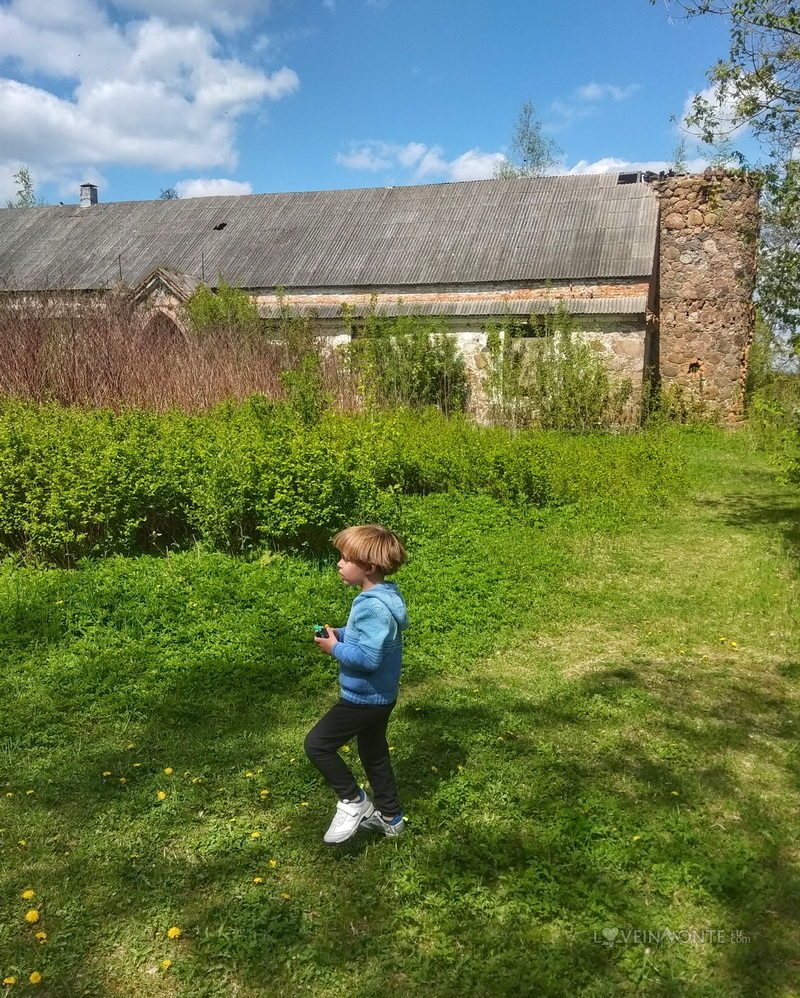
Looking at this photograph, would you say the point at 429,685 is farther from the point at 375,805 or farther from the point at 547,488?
the point at 547,488

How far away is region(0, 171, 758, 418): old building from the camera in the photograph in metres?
18.9

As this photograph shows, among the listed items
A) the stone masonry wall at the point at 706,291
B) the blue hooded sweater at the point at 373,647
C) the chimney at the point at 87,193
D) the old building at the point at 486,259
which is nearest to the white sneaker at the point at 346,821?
the blue hooded sweater at the point at 373,647

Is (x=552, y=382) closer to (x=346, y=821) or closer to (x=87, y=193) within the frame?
(x=346, y=821)

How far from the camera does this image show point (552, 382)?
1719 centimetres

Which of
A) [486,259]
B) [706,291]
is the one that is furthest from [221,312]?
[706,291]

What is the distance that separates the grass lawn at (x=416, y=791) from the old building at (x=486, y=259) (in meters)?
11.0

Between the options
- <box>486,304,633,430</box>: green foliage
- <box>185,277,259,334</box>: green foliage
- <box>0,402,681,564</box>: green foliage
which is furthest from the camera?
<box>486,304,633,430</box>: green foliage

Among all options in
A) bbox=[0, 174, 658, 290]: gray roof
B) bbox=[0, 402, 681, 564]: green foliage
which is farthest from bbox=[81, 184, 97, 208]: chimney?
bbox=[0, 402, 681, 564]: green foliage

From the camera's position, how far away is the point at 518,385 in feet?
57.4

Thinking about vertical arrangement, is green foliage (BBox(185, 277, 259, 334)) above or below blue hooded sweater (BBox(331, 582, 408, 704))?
above

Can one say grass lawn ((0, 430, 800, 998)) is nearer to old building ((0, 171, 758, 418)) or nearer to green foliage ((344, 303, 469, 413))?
old building ((0, 171, 758, 418))

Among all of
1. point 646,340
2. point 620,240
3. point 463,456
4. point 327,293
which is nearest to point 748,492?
point 463,456

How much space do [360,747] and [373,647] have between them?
55 centimetres

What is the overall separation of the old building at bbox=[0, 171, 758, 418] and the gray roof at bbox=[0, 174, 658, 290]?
6 centimetres
